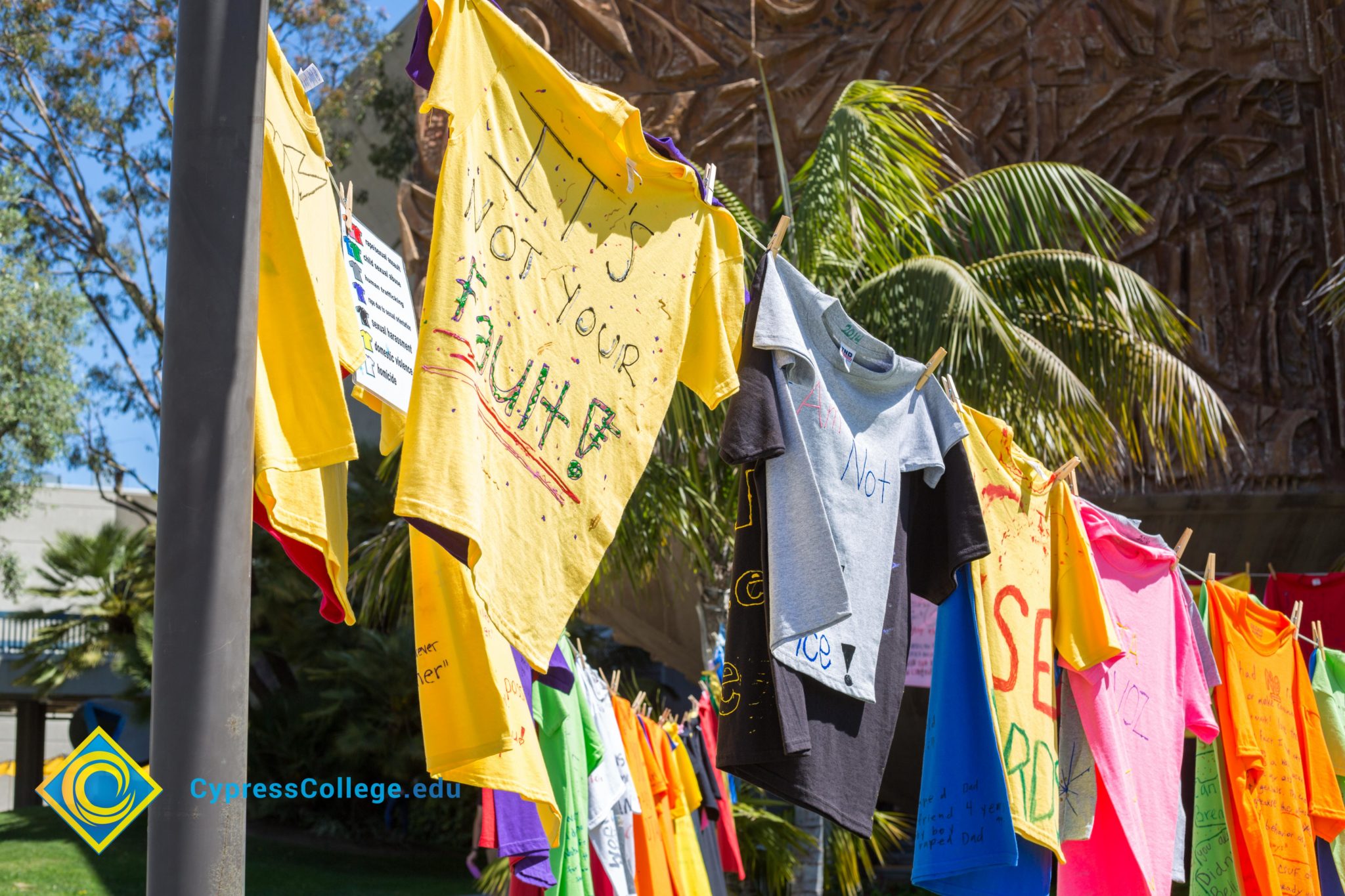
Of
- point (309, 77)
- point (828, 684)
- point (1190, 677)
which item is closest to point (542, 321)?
point (309, 77)

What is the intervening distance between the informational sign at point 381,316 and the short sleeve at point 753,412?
2.70ft

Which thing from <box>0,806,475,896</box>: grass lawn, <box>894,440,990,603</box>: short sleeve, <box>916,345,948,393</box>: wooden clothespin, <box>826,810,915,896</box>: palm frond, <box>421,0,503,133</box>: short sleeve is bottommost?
<box>0,806,475,896</box>: grass lawn

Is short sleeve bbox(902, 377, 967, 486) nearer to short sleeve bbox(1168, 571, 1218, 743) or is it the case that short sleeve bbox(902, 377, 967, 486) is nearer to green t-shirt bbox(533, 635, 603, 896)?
short sleeve bbox(1168, 571, 1218, 743)

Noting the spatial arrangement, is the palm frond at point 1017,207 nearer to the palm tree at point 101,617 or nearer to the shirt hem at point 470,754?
the shirt hem at point 470,754

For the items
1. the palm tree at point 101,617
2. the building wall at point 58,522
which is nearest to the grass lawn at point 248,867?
the palm tree at point 101,617

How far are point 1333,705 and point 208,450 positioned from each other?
18.2ft

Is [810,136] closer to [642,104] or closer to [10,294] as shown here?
[642,104]

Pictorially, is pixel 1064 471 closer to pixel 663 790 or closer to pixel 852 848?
pixel 663 790

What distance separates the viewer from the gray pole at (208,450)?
1940 mm

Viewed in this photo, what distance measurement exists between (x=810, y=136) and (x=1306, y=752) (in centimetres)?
1034

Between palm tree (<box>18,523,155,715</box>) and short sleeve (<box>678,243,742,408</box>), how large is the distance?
15.5m

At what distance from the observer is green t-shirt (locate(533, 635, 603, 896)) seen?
14.6 ft

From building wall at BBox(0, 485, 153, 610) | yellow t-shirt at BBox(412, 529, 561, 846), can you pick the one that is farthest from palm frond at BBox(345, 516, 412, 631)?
building wall at BBox(0, 485, 153, 610)

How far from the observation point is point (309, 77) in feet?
10.2
